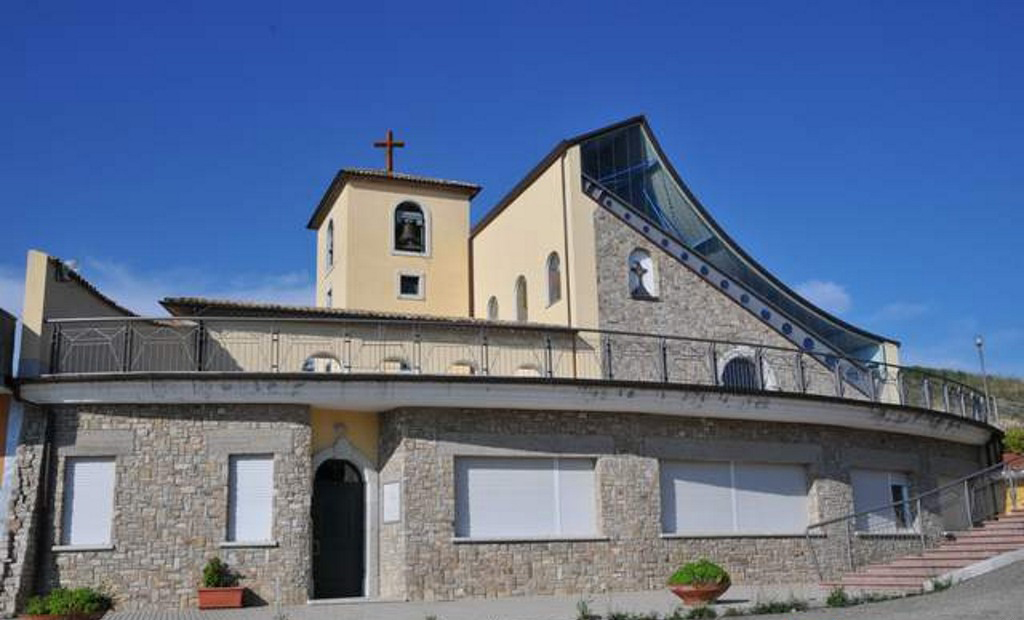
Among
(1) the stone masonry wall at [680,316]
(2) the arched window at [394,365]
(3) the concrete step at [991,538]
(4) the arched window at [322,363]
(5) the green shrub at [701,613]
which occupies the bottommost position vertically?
(5) the green shrub at [701,613]

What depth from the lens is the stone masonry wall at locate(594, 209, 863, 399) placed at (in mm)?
25422

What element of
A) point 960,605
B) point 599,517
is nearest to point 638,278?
point 599,517

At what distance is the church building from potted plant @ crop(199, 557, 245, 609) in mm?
290

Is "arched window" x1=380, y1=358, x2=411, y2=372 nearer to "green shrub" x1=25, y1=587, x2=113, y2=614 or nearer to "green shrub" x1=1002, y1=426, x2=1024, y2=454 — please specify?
"green shrub" x1=25, y1=587, x2=113, y2=614

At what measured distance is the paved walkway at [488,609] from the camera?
16344mm

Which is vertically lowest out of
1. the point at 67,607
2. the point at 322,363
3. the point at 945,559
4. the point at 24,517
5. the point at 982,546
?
the point at 67,607

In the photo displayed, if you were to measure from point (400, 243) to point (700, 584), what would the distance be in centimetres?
1766

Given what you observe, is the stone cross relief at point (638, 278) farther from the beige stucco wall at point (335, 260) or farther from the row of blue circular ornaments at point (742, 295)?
the beige stucco wall at point (335, 260)

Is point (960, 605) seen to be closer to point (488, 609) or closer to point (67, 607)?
point (488, 609)

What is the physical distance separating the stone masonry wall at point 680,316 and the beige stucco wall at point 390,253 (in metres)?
6.75

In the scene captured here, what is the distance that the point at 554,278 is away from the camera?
27672 mm

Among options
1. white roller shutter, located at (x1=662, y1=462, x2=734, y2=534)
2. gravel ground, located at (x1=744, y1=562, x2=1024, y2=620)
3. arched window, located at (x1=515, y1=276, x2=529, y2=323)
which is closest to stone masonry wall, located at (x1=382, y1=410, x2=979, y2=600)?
white roller shutter, located at (x1=662, y1=462, x2=734, y2=534)

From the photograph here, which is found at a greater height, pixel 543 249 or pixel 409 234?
pixel 409 234

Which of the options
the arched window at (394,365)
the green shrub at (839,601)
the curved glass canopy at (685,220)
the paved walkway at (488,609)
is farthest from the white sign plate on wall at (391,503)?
the curved glass canopy at (685,220)
